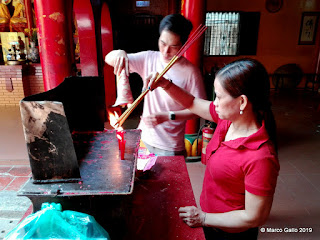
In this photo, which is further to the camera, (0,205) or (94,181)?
(0,205)

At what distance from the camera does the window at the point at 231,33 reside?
9.30 meters

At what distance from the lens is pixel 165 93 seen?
193 centimetres

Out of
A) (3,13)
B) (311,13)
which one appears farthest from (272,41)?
(3,13)

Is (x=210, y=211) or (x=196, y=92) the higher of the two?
(x=196, y=92)

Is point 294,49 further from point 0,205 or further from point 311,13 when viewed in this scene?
point 0,205

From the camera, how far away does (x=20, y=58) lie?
7.43 m

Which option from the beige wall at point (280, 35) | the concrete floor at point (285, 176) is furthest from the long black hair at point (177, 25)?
the beige wall at point (280, 35)

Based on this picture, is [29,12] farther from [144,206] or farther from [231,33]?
[144,206]

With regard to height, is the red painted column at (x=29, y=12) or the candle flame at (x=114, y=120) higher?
the red painted column at (x=29, y=12)

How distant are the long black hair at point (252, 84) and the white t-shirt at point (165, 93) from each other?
0.81 m

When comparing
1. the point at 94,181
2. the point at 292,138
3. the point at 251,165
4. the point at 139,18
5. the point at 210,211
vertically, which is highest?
the point at 139,18

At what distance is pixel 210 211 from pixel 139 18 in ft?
29.0

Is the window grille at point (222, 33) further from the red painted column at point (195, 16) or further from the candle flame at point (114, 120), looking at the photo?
the candle flame at point (114, 120)

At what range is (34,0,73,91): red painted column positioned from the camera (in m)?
2.57
